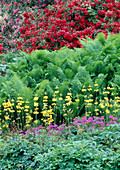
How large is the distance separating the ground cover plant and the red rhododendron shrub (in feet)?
0.09

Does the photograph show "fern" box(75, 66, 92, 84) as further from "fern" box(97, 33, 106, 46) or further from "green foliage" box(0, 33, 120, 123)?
"fern" box(97, 33, 106, 46)

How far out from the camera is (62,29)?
7820mm

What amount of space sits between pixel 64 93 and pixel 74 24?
11.9ft

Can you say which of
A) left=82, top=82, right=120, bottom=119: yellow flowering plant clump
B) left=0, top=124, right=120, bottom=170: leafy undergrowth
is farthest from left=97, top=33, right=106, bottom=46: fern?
left=0, top=124, right=120, bottom=170: leafy undergrowth

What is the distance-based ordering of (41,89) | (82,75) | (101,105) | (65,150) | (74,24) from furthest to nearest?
(74,24) → (82,75) → (41,89) → (101,105) → (65,150)

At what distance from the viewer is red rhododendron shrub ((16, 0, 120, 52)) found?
775 centimetres

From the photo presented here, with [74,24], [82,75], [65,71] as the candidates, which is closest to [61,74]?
[65,71]

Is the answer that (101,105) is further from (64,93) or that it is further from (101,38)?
(101,38)

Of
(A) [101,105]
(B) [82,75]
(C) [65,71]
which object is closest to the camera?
(A) [101,105]

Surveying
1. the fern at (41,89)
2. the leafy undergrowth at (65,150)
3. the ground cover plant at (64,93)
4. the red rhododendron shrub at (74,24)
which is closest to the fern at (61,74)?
the ground cover plant at (64,93)

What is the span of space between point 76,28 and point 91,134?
4.98m

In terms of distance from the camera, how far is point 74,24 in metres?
7.94

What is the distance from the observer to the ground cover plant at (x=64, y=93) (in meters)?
3.22

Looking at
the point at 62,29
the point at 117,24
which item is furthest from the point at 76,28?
the point at 117,24
